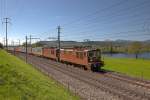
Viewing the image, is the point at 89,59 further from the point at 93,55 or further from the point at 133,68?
the point at 133,68

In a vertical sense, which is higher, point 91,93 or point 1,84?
Result: point 1,84

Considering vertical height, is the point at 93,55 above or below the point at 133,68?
above

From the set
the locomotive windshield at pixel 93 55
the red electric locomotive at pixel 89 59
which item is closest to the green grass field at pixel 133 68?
the red electric locomotive at pixel 89 59

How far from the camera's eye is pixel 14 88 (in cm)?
1379

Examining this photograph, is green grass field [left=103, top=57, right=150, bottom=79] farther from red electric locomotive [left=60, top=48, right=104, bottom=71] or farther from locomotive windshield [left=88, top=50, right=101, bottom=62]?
locomotive windshield [left=88, top=50, right=101, bottom=62]

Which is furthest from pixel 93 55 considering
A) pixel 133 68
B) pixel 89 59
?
pixel 133 68

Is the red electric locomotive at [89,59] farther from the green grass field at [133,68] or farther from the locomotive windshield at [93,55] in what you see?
the green grass field at [133,68]

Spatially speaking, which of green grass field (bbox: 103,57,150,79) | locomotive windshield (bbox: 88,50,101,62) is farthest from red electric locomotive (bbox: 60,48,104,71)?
green grass field (bbox: 103,57,150,79)

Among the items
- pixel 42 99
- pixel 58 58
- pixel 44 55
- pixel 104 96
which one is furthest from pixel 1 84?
pixel 44 55

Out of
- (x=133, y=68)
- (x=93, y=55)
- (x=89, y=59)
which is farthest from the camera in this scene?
(x=133, y=68)

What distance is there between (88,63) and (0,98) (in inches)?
1034

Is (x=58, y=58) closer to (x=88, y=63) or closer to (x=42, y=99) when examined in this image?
(x=88, y=63)

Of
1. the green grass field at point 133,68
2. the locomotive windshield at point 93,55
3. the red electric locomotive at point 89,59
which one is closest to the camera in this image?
the green grass field at point 133,68

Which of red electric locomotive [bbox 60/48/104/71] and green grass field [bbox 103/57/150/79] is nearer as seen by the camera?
green grass field [bbox 103/57/150/79]
